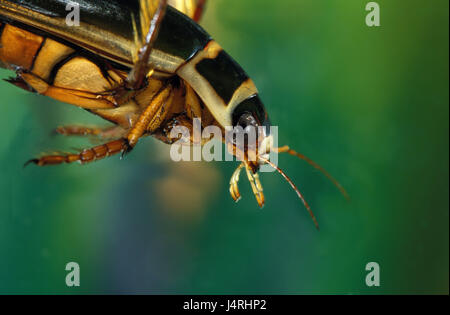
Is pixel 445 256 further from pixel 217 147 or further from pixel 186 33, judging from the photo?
pixel 186 33

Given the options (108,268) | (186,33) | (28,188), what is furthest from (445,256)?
(28,188)

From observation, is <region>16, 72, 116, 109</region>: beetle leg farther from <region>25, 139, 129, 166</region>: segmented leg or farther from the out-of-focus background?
the out-of-focus background

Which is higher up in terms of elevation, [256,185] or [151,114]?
[151,114]

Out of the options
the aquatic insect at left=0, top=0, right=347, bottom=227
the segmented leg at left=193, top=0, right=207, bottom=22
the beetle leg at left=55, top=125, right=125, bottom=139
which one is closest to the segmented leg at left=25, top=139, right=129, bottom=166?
the aquatic insect at left=0, top=0, right=347, bottom=227

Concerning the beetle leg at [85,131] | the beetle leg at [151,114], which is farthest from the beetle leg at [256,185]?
the beetle leg at [85,131]

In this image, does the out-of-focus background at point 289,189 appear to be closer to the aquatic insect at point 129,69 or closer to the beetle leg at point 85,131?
the beetle leg at point 85,131

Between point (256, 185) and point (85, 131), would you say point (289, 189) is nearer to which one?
point (256, 185)

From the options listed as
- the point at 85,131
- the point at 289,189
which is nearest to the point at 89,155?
the point at 85,131
